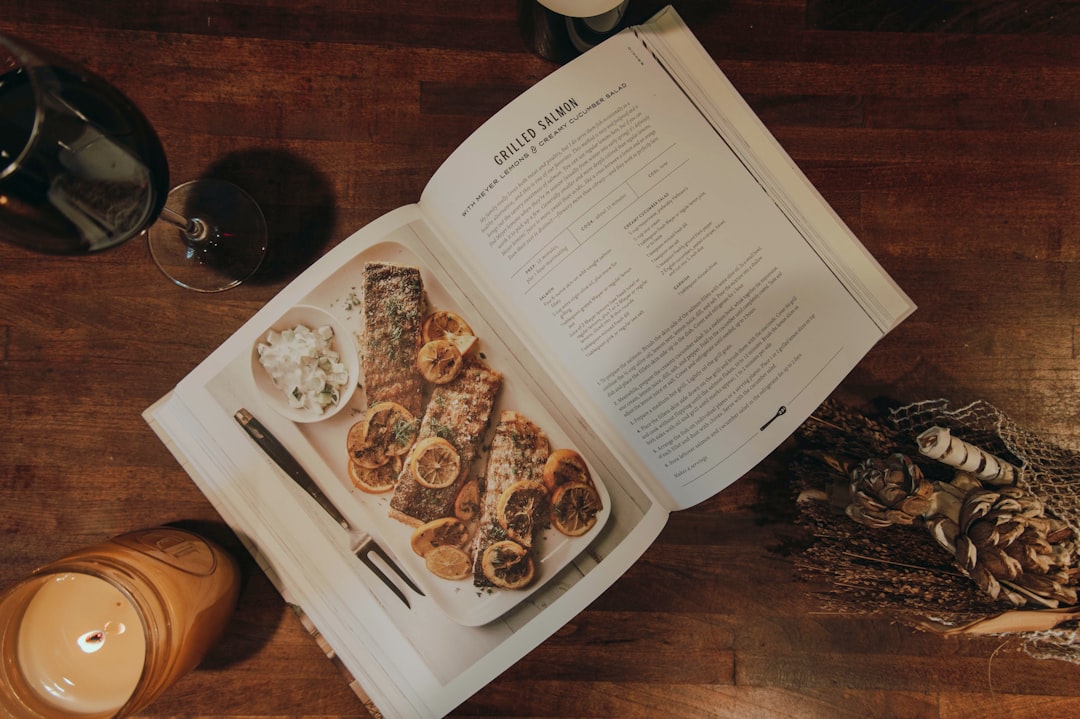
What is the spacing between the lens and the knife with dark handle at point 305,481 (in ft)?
1.73

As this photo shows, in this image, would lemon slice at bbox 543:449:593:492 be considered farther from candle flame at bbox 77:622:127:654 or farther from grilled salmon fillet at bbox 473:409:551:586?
candle flame at bbox 77:622:127:654

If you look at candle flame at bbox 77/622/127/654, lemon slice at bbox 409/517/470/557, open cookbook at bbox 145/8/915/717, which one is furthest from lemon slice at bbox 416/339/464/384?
candle flame at bbox 77/622/127/654

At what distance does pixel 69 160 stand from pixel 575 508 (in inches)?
15.4

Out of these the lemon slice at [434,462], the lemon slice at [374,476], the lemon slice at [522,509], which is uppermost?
the lemon slice at [374,476]

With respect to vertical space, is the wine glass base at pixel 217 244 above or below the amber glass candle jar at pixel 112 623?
above

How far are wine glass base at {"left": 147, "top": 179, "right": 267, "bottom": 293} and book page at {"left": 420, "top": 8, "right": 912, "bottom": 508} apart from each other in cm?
14

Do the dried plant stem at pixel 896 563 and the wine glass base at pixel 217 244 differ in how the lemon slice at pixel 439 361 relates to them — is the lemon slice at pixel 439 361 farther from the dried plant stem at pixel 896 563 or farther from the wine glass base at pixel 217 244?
the dried plant stem at pixel 896 563

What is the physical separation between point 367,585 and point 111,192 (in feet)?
1.06

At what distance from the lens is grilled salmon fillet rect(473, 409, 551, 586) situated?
0.53 metres

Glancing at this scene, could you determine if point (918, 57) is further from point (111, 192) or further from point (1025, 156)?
point (111, 192)

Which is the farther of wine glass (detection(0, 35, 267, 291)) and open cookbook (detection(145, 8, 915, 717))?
open cookbook (detection(145, 8, 915, 717))

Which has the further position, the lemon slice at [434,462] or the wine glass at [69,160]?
the lemon slice at [434,462]

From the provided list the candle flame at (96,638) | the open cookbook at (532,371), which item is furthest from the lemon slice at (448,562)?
the candle flame at (96,638)

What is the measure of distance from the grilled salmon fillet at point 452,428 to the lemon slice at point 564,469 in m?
0.06
